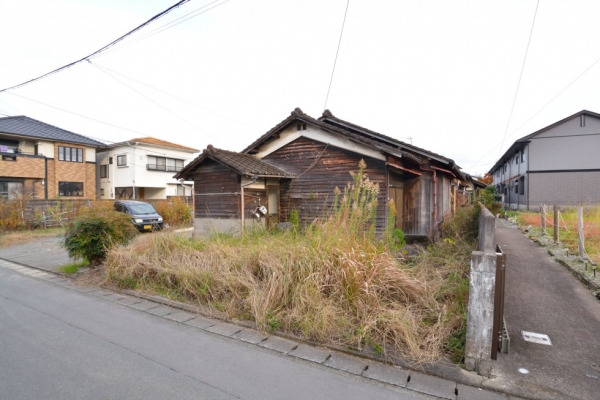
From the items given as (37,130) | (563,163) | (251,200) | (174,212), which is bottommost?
(174,212)

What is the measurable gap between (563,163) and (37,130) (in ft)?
126

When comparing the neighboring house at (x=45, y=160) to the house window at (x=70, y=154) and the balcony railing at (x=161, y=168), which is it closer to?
the house window at (x=70, y=154)

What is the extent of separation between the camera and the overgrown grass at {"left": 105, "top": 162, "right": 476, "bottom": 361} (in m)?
3.64

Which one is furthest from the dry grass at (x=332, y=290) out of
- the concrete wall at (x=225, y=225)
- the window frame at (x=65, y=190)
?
the window frame at (x=65, y=190)

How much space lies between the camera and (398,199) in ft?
33.3

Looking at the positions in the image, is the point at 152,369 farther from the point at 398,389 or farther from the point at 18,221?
the point at 18,221

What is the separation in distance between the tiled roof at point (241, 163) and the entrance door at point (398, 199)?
3410 mm

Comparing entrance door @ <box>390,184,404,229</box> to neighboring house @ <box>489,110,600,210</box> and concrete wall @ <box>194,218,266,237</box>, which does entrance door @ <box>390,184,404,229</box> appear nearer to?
concrete wall @ <box>194,218,266,237</box>

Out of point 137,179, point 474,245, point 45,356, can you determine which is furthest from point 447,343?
point 137,179

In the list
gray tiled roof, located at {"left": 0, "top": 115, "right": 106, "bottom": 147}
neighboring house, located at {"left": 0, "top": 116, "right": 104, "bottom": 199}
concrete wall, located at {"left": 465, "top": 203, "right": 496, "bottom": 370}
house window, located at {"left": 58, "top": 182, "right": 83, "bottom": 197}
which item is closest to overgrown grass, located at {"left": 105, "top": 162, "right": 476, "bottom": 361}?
concrete wall, located at {"left": 465, "top": 203, "right": 496, "bottom": 370}

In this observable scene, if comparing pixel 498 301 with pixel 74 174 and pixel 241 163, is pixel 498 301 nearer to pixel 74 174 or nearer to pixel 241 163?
pixel 241 163

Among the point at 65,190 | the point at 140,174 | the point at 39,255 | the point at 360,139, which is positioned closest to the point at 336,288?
the point at 360,139

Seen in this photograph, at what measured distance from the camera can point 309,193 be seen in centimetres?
1002

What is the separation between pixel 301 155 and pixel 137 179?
19.4 metres
